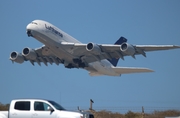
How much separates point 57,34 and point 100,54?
4892 millimetres

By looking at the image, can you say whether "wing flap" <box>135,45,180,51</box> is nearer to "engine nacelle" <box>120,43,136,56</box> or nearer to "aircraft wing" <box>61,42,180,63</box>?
"aircraft wing" <box>61,42,180,63</box>

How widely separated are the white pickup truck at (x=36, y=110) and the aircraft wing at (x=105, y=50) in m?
19.2

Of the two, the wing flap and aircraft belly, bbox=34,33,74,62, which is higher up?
aircraft belly, bbox=34,33,74,62

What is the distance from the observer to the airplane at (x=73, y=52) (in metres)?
33.5

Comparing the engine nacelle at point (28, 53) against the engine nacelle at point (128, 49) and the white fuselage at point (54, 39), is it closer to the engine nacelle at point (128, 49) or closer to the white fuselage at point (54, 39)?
the white fuselage at point (54, 39)

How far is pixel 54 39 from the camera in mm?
34656

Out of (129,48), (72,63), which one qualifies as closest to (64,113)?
(129,48)

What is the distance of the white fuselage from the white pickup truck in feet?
63.5

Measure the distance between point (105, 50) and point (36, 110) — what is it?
21.7 metres

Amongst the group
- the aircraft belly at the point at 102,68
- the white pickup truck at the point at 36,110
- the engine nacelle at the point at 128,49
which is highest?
the engine nacelle at the point at 128,49

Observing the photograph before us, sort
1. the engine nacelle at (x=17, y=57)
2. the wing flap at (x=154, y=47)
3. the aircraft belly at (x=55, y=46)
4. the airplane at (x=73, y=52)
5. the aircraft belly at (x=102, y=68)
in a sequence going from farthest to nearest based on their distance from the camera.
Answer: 1. the aircraft belly at (x=102, y=68)
2. the engine nacelle at (x=17, y=57)
3. the aircraft belly at (x=55, y=46)
4. the airplane at (x=73, y=52)
5. the wing flap at (x=154, y=47)

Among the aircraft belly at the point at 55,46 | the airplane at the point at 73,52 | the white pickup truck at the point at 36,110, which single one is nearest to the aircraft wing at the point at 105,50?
the airplane at the point at 73,52

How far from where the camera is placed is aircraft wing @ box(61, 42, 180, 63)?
33031mm

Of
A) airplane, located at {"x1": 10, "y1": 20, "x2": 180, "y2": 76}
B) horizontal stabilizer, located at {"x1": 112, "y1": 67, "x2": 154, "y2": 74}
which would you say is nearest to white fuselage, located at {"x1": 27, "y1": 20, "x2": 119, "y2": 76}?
airplane, located at {"x1": 10, "y1": 20, "x2": 180, "y2": 76}
